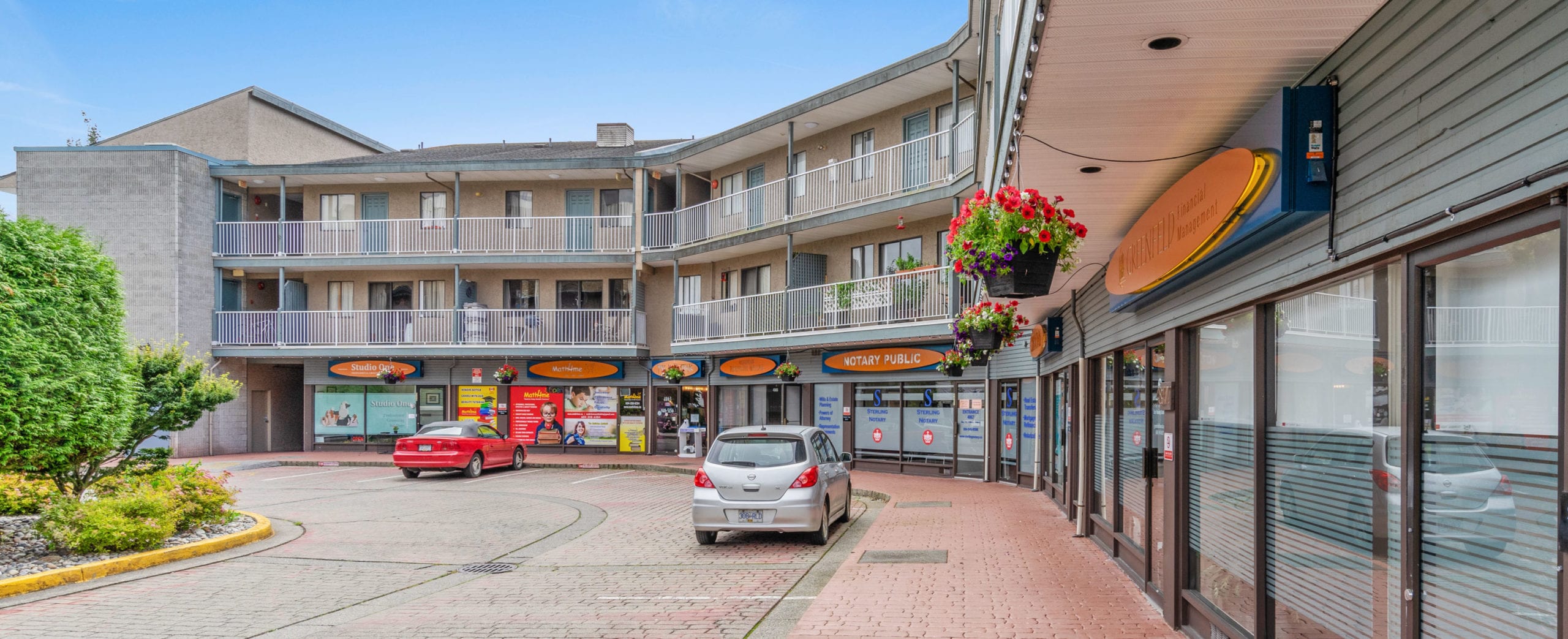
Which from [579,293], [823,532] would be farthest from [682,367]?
[823,532]

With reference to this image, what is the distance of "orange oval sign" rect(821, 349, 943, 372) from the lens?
69.0ft

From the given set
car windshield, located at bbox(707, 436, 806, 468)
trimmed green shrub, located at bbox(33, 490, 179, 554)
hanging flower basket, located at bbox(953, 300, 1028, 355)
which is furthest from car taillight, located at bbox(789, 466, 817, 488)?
trimmed green shrub, located at bbox(33, 490, 179, 554)

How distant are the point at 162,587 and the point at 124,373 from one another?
3.68 meters

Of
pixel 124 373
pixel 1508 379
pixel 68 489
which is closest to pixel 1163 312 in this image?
pixel 1508 379

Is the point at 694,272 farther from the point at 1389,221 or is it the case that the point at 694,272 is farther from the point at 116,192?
the point at 1389,221

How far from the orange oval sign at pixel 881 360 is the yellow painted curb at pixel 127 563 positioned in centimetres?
1299

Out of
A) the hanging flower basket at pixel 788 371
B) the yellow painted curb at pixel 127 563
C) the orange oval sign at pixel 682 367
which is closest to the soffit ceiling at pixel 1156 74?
the yellow painted curb at pixel 127 563

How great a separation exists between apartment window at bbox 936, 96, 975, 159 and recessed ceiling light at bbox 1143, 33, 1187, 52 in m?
13.6

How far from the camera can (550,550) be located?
11633mm

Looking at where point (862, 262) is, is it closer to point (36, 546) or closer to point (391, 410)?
point (391, 410)

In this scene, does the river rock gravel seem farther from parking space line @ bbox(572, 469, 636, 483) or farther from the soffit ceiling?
the soffit ceiling

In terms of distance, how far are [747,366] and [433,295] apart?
36.5ft

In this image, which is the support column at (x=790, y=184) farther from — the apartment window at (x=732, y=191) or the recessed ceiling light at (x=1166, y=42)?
the recessed ceiling light at (x=1166, y=42)

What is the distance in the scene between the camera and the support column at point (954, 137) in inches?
727
